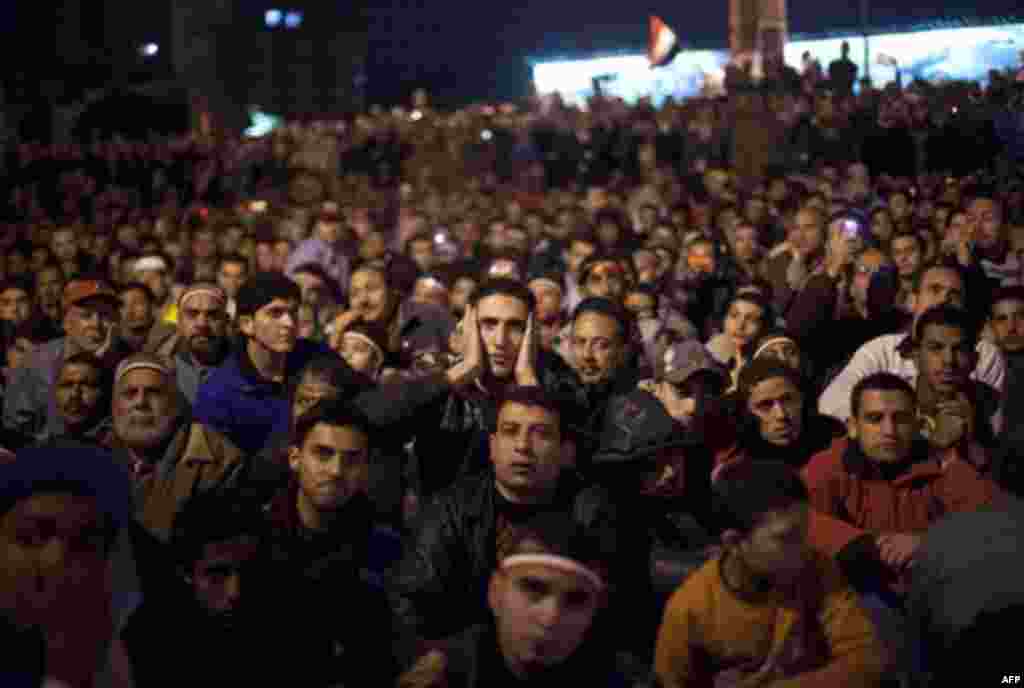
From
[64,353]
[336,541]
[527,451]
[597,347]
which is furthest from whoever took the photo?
[64,353]

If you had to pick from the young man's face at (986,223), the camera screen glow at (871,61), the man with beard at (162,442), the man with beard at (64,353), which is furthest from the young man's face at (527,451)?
the young man's face at (986,223)

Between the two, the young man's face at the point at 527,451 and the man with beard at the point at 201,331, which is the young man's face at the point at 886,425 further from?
the man with beard at the point at 201,331

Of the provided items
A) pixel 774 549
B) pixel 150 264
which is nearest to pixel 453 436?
pixel 774 549

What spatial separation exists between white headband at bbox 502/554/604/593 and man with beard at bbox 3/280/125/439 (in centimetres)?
378

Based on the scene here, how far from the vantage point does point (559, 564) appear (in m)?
4.02

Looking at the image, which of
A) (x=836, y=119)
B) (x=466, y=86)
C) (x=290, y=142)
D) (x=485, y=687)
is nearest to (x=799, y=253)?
(x=836, y=119)

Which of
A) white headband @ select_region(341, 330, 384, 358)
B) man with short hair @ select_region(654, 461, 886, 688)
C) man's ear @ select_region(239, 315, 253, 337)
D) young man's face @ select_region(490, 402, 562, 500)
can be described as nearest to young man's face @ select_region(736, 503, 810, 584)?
man with short hair @ select_region(654, 461, 886, 688)

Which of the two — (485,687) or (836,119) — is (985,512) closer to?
(485,687)

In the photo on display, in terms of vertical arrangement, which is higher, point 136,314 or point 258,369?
point 136,314

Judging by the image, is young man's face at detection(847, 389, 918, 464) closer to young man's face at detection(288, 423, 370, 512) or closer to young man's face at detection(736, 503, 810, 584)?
young man's face at detection(736, 503, 810, 584)

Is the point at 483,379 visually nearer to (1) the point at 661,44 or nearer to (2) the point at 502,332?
(2) the point at 502,332

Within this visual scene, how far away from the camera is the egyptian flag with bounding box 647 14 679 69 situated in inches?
535

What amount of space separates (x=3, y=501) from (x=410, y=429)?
1.99 m

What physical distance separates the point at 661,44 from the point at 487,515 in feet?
30.6
